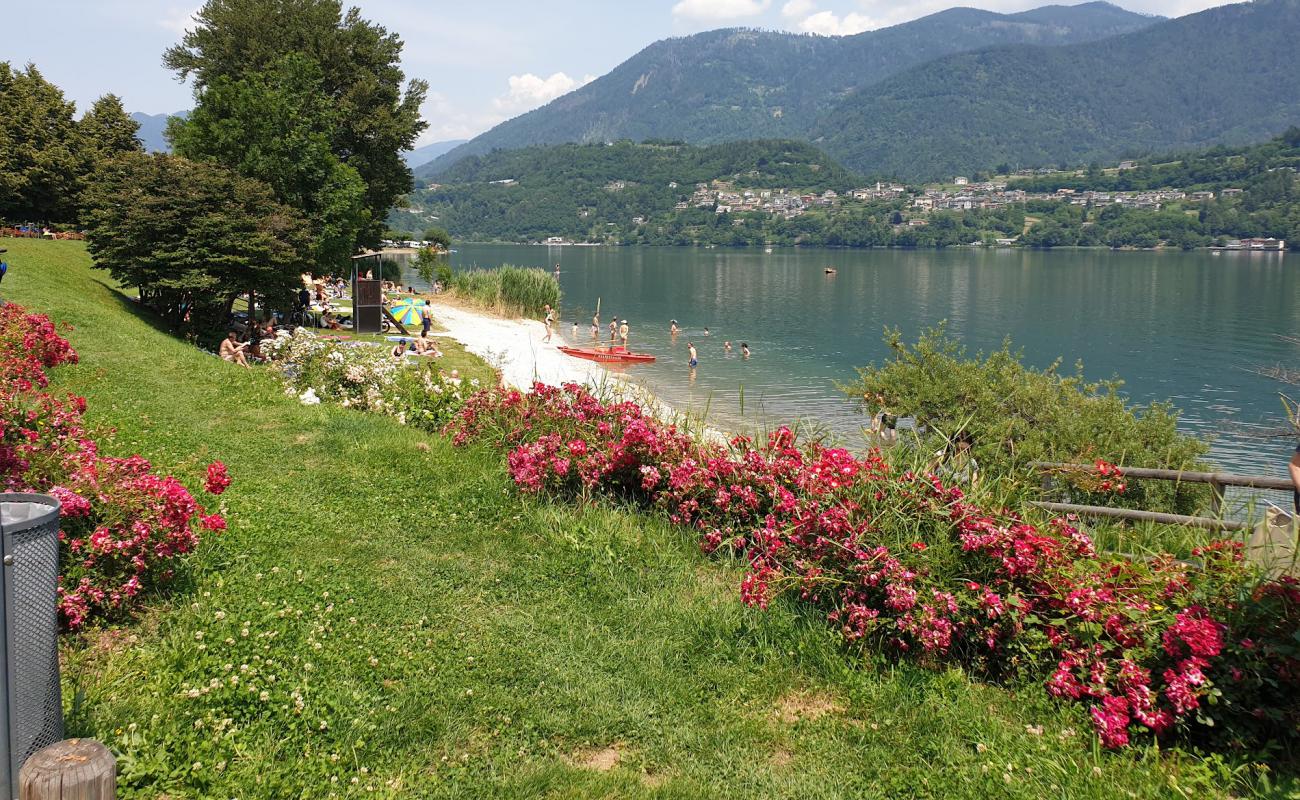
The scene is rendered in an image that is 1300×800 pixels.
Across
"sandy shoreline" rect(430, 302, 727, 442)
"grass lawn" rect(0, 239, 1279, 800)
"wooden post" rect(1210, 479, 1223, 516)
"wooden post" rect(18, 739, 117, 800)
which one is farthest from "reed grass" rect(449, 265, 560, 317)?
"wooden post" rect(18, 739, 117, 800)

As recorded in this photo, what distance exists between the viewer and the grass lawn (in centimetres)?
418

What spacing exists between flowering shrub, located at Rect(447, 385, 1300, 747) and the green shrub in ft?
23.9

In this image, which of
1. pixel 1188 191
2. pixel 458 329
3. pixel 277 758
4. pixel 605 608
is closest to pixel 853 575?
pixel 605 608

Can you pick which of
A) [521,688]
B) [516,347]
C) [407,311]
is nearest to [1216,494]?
[521,688]

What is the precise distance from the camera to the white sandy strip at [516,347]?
86.0ft

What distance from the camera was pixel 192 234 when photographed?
813 inches

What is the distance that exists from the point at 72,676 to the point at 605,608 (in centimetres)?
311

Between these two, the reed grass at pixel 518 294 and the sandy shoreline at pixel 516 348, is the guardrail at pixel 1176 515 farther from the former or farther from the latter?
the reed grass at pixel 518 294

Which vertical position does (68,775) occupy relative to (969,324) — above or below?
above

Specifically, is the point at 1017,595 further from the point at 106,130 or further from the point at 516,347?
the point at 106,130

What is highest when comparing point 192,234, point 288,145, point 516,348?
point 288,145

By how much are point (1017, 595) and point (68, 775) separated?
4656mm

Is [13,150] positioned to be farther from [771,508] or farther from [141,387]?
[771,508]

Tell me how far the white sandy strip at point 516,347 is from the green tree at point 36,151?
17.0m
